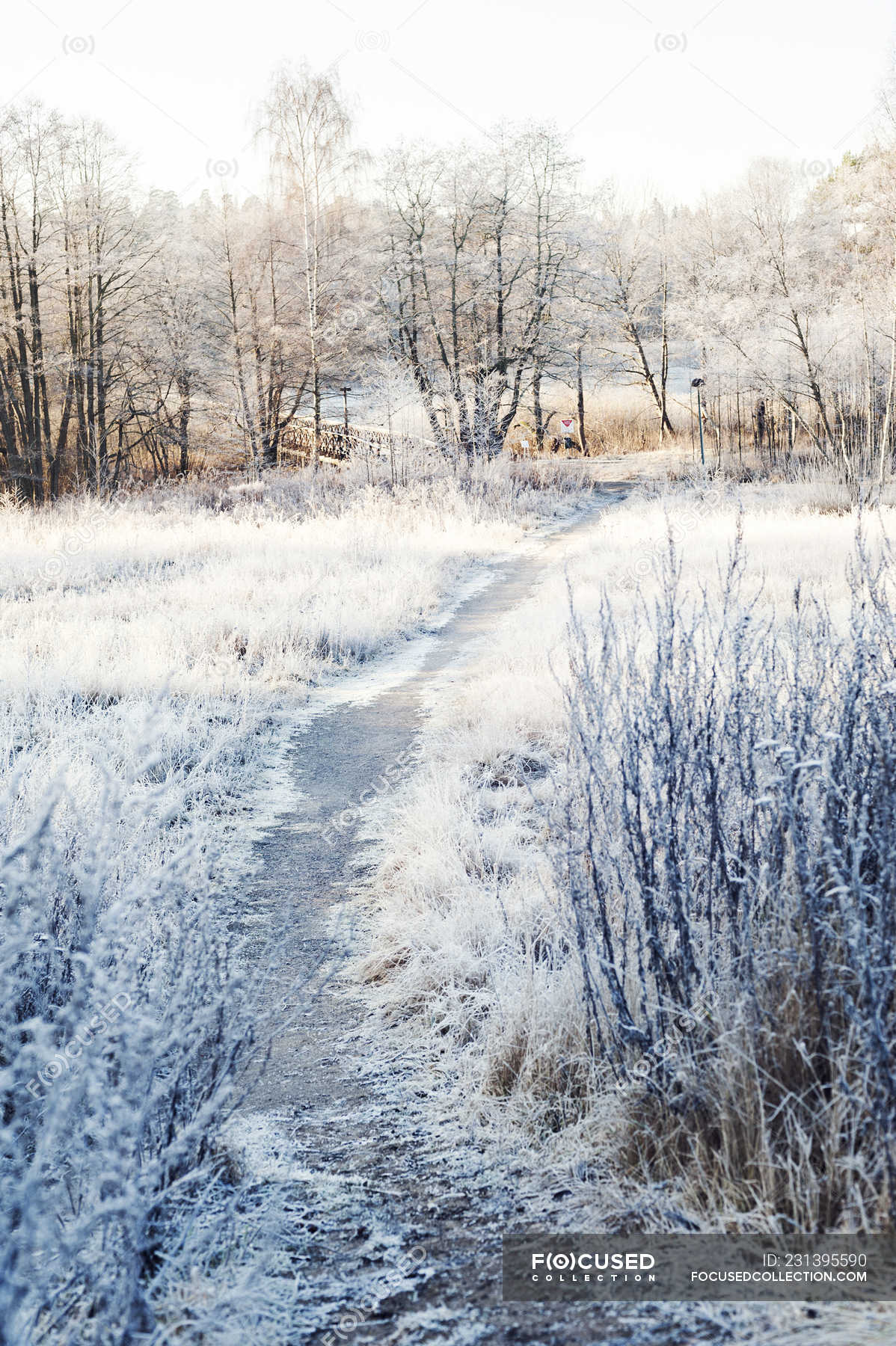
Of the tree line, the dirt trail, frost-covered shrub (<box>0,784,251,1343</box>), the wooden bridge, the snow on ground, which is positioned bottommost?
the dirt trail

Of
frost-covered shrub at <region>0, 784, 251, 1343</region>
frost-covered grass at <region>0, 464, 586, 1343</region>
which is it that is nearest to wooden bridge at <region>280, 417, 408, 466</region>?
frost-covered grass at <region>0, 464, 586, 1343</region>

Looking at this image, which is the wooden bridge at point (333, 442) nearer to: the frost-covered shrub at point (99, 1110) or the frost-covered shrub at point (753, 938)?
the frost-covered shrub at point (753, 938)

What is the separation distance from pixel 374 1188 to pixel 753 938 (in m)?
1.09

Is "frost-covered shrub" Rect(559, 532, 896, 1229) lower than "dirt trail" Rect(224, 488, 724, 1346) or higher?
higher

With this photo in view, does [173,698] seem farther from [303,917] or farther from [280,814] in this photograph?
[303,917]

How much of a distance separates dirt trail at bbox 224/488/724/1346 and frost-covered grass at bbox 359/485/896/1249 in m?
0.17

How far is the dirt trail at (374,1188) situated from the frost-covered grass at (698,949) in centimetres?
17

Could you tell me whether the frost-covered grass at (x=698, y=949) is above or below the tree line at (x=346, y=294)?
below

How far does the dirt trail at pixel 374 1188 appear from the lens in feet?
5.46

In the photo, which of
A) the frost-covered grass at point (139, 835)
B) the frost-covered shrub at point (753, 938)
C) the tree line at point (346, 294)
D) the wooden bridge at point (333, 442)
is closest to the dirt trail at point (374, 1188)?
the frost-covered grass at point (139, 835)

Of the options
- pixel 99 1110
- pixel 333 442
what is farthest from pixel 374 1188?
pixel 333 442

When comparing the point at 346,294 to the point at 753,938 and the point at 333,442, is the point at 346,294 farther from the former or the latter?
the point at 753,938

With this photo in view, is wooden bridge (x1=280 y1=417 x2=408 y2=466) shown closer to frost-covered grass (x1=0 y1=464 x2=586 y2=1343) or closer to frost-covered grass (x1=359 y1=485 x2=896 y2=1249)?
frost-covered grass (x1=0 y1=464 x2=586 y2=1343)

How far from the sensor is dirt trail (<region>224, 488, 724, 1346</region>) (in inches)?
65.5
